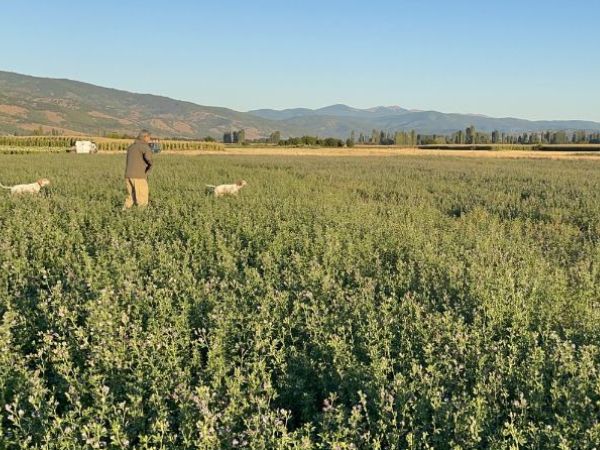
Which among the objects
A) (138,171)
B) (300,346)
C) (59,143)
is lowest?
(300,346)

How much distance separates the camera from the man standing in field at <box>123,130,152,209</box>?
13.8 meters

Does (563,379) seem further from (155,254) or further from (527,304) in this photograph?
(155,254)

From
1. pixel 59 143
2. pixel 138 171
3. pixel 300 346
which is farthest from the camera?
pixel 59 143

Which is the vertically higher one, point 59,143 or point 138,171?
point 59,143

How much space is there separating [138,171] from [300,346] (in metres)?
10.5

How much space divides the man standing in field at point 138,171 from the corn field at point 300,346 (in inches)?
153

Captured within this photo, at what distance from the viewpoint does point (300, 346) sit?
4812 millimetres

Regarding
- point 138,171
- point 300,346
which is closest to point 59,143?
point 138,171

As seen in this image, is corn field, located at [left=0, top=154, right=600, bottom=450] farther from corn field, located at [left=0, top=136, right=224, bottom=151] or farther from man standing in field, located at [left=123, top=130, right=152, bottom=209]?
corn field, located at [left=0, top=136, right=224, bottom=151]

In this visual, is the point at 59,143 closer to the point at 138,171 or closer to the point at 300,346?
the point at 138,171

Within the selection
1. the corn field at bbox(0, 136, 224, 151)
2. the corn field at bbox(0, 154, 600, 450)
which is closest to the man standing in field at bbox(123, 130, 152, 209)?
the corn field at bbox(0, 154, 600, 450)

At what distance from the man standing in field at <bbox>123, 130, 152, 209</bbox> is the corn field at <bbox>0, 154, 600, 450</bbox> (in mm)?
3898

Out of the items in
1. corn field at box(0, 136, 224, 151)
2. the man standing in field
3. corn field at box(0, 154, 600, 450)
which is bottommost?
corn field at box(0, 154, 600, 450)

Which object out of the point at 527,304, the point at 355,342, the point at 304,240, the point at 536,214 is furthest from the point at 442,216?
the point at 355,342
